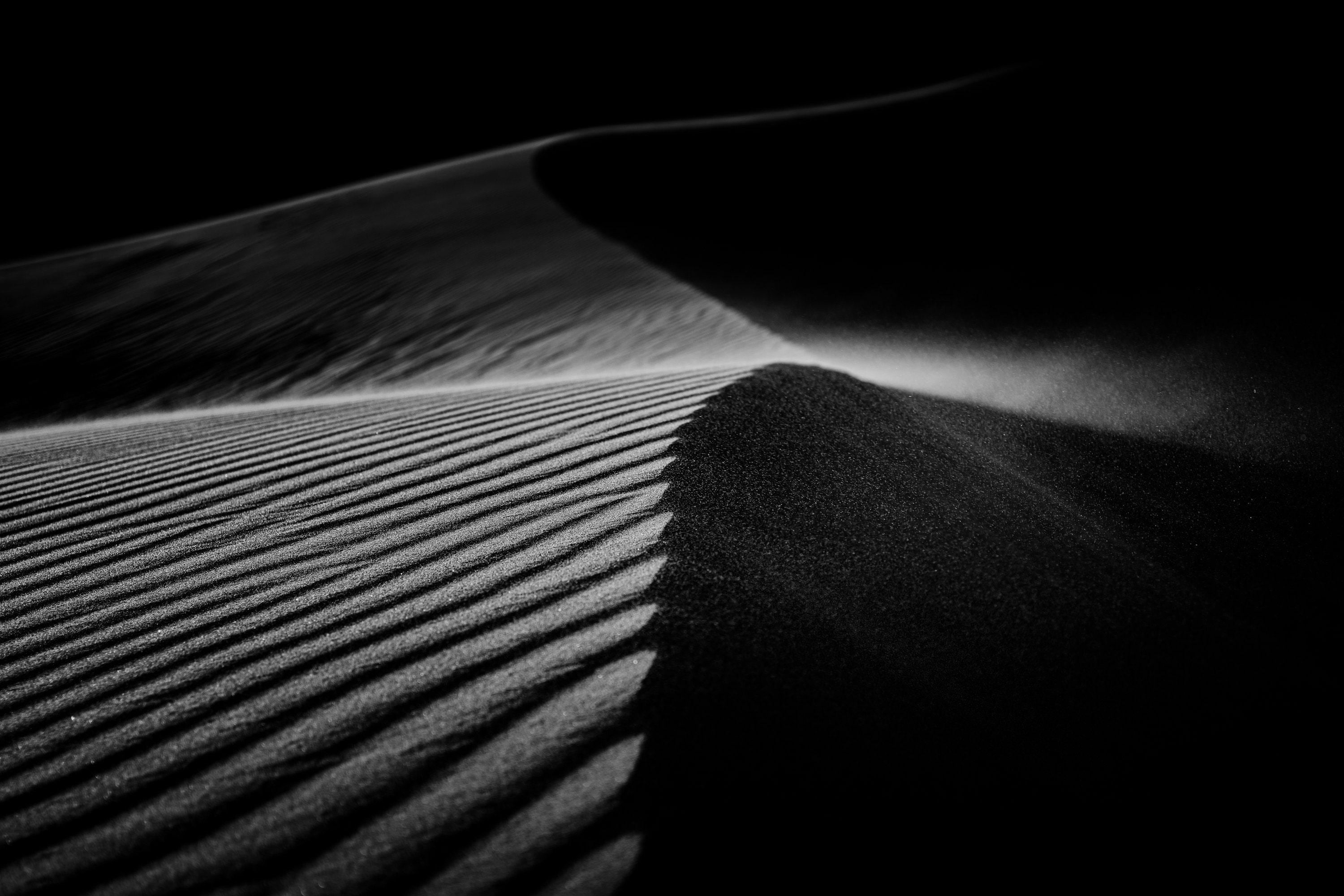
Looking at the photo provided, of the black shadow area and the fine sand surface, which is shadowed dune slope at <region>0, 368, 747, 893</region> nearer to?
the fine sand surface

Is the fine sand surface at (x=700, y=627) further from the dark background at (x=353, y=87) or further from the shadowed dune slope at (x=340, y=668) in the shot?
the dark background at (x=353, y=87)

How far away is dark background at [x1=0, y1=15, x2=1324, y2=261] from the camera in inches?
850

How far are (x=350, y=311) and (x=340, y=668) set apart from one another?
22.7ft

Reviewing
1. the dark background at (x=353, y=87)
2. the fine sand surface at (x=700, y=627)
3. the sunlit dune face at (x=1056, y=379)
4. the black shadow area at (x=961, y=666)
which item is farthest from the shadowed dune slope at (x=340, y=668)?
the dark background at (x=353, y=87)

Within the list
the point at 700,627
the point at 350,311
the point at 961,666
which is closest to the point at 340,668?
the point at 700,627

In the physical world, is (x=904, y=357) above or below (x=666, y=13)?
below

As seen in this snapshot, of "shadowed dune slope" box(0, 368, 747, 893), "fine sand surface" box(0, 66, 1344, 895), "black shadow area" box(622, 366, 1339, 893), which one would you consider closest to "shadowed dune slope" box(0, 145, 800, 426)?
"fine sand surface" box(0, 66, 1344, 895)

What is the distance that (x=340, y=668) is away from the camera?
6.38 ft

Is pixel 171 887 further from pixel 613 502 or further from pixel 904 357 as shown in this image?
pixel 904 357

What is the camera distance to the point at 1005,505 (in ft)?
9.58

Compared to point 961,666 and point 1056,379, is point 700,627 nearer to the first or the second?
point 961,666

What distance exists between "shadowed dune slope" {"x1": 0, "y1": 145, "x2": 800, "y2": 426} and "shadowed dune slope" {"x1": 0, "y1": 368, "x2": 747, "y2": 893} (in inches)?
89.2

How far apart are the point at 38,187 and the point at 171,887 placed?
2569cm

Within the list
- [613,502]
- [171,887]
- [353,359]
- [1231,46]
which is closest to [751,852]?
[171,887]
